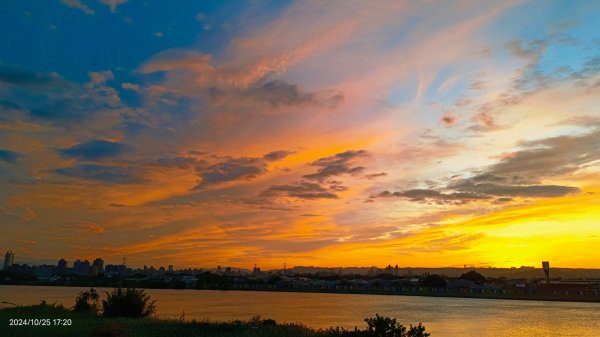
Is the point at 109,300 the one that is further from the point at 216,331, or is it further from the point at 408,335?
the point at 408,335

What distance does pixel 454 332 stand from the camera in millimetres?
57000

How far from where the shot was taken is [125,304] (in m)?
40.4

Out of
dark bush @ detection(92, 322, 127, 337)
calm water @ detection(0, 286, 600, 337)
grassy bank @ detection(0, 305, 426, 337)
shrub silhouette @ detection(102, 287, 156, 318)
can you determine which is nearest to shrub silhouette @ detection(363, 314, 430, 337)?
grassy bank @ detection(0, 305, 426, 337)

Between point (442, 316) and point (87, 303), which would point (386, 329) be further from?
point (442, 316)

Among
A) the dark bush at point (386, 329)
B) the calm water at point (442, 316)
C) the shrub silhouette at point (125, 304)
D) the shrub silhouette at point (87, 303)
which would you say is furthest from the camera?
the calm water at point (442, 316)

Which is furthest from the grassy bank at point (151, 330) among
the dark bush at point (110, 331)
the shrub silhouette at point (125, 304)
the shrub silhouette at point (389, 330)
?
the shrub silhouette at point (125, 304)

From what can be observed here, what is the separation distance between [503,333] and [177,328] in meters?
44.0

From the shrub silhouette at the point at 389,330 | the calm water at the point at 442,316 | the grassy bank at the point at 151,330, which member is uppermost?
the shrub silhouette at the point at 389,330

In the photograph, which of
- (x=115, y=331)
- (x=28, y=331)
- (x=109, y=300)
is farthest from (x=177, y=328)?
(x=109, y=300)

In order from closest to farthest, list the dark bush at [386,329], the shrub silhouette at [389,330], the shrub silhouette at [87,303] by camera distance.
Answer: the shrub silhouette at [389,330]
the dark bush at [386,329]
the shrub silhouette at [87,303]

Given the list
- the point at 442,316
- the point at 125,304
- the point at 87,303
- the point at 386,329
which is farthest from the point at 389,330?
the point at 442,316

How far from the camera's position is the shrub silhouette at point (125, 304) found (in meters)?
40.2

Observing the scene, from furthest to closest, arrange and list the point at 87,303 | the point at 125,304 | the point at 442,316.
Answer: the point at 442,316
the point at 87,303
the point at 125,304

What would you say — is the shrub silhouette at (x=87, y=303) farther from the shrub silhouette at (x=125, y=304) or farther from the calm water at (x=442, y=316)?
the calm water at (x=442, y=316)
